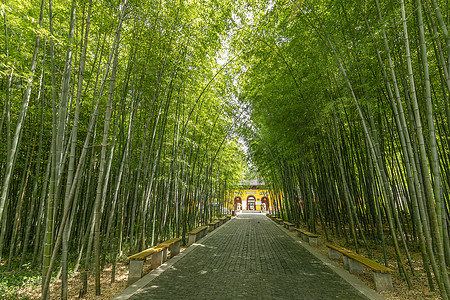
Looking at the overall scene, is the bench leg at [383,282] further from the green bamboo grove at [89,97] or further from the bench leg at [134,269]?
the green bamboo grove at [89,97]

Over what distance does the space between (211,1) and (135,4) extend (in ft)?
6.95

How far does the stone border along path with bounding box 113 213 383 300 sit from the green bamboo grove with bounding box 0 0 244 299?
0.78 m

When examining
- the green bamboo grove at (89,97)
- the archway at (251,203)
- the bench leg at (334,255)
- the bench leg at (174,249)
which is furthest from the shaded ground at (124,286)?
the archway at (251,203)

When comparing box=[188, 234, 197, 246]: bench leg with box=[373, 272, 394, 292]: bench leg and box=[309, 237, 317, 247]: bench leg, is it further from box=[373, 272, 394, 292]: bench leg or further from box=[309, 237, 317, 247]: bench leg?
box=[373, 272, 394, 292]: bench leg

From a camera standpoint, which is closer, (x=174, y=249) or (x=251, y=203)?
(x=174, y=249)

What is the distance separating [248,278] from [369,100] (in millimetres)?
3309

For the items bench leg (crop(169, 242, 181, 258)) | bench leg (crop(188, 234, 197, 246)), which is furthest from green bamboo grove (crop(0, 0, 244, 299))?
bench leg (crop(188, 234, 197, 246))

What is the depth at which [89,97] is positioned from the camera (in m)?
3.67

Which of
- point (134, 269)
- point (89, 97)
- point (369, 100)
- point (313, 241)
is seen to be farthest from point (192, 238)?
point (369, 100)

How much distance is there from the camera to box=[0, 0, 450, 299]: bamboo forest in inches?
92.3

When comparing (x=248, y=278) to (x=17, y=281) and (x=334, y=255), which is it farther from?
(x=17, y=281)

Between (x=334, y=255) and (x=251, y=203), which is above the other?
(x=334, y=255)

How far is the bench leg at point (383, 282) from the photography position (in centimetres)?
257

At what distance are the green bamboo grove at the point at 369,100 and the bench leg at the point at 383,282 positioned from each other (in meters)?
0.31
